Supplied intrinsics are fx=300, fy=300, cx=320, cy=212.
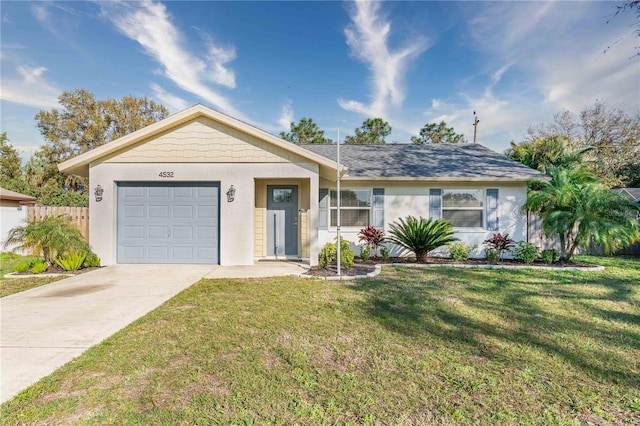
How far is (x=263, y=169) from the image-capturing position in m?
8.79

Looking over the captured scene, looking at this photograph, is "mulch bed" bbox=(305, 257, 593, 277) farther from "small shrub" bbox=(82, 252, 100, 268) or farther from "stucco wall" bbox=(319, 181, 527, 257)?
"small shrub" bbox=(82, 252, 100, 268)

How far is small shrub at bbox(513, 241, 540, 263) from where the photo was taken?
9.33m

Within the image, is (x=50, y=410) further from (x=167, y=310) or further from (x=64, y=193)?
(x=64, y=193)

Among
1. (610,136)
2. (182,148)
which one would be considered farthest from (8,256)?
(610,136)

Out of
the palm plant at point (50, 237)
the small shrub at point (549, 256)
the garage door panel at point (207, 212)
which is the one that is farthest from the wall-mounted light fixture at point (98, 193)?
the small shrub at point (549, 256)

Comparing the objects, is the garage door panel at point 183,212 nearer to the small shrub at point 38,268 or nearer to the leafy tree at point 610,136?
the small shrub at point 38,268

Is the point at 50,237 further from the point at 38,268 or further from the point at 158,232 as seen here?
the point at 158,232

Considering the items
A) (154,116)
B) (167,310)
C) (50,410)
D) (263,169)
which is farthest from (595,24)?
(154,116)

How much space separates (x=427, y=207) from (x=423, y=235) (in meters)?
1.61

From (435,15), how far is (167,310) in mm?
12770

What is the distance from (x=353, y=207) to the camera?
10.6 m

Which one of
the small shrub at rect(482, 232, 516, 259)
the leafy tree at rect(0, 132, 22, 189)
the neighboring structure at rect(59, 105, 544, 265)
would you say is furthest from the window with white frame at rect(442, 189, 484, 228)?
the leafy tree at rect(0, 132, 22, 189)

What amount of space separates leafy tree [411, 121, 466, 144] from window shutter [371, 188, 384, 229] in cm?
2436

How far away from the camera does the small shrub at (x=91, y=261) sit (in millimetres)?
A: 8180
